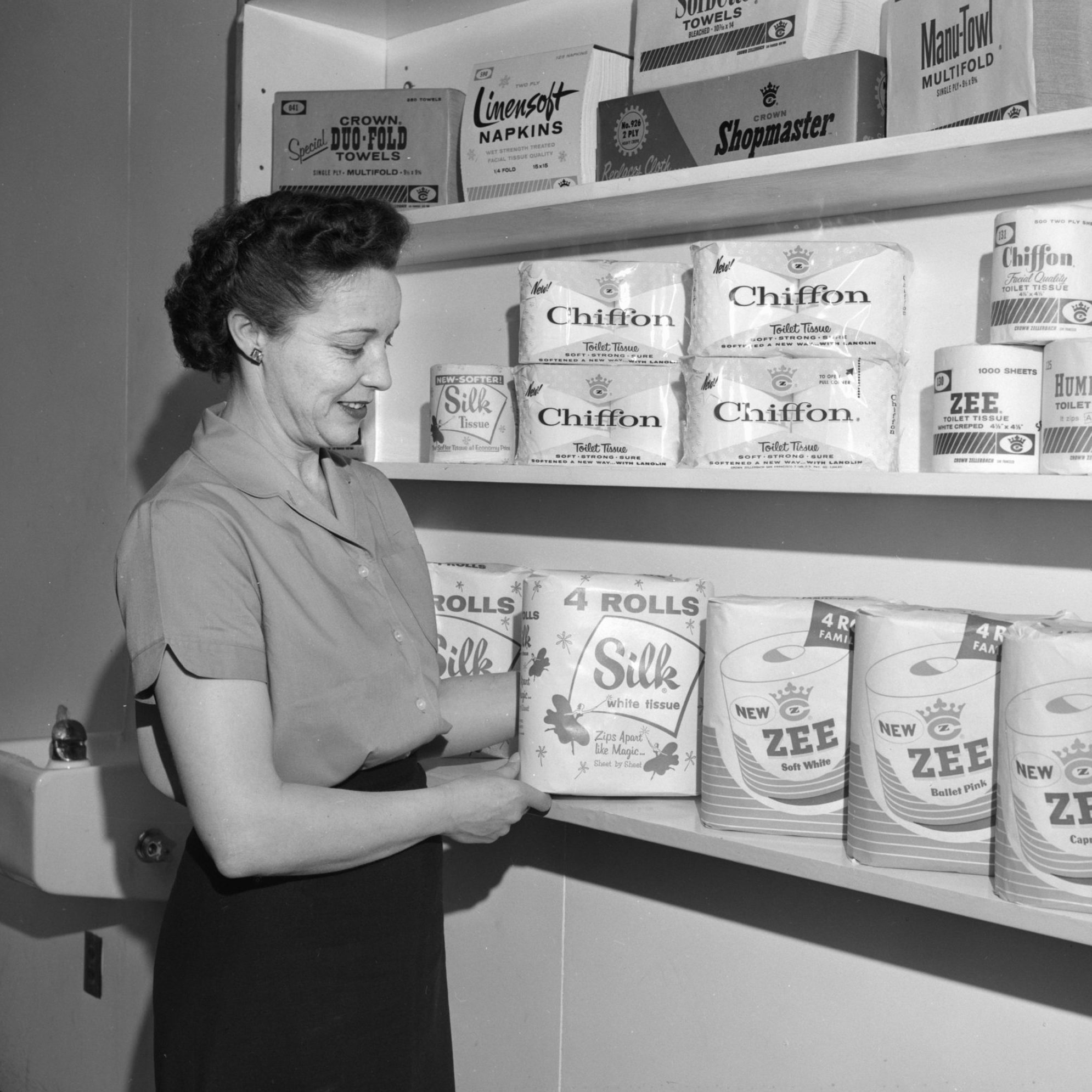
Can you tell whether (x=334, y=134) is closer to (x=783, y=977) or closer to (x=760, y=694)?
(x=760, y=694)

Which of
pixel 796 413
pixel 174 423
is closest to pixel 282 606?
pixel 796 413

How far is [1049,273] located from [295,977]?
1086 mm

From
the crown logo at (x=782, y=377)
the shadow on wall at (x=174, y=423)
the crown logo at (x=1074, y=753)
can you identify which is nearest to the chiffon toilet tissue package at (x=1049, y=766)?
the crown logo at (x=1074, y=753)

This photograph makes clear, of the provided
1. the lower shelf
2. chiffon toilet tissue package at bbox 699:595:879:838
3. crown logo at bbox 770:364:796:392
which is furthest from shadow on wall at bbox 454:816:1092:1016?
crown logo at bbox 770:364:796:392

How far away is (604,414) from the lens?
1.54 m

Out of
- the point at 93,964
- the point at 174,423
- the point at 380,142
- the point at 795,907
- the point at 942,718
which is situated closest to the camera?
the point at 942,718

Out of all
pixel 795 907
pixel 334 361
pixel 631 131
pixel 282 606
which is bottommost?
pixel 795 907

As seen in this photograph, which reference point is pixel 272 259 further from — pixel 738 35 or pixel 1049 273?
pixel 1049 273

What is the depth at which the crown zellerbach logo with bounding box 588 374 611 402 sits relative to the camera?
1.54 m

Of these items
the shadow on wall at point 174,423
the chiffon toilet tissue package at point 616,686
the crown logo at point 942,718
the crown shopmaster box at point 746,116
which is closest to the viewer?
the crown logo at point 942,718

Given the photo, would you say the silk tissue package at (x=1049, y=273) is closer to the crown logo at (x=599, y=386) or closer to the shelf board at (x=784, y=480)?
the shelf board at (x=784, y=480)

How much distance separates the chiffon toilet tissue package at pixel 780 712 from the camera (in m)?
1.34

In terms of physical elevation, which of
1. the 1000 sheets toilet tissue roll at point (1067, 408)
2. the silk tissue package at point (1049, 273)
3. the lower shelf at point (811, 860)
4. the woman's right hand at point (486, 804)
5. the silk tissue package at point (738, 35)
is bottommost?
the lower shelf at point (811, 860)

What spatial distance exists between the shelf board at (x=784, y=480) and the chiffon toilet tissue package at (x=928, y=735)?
0.13 meters
